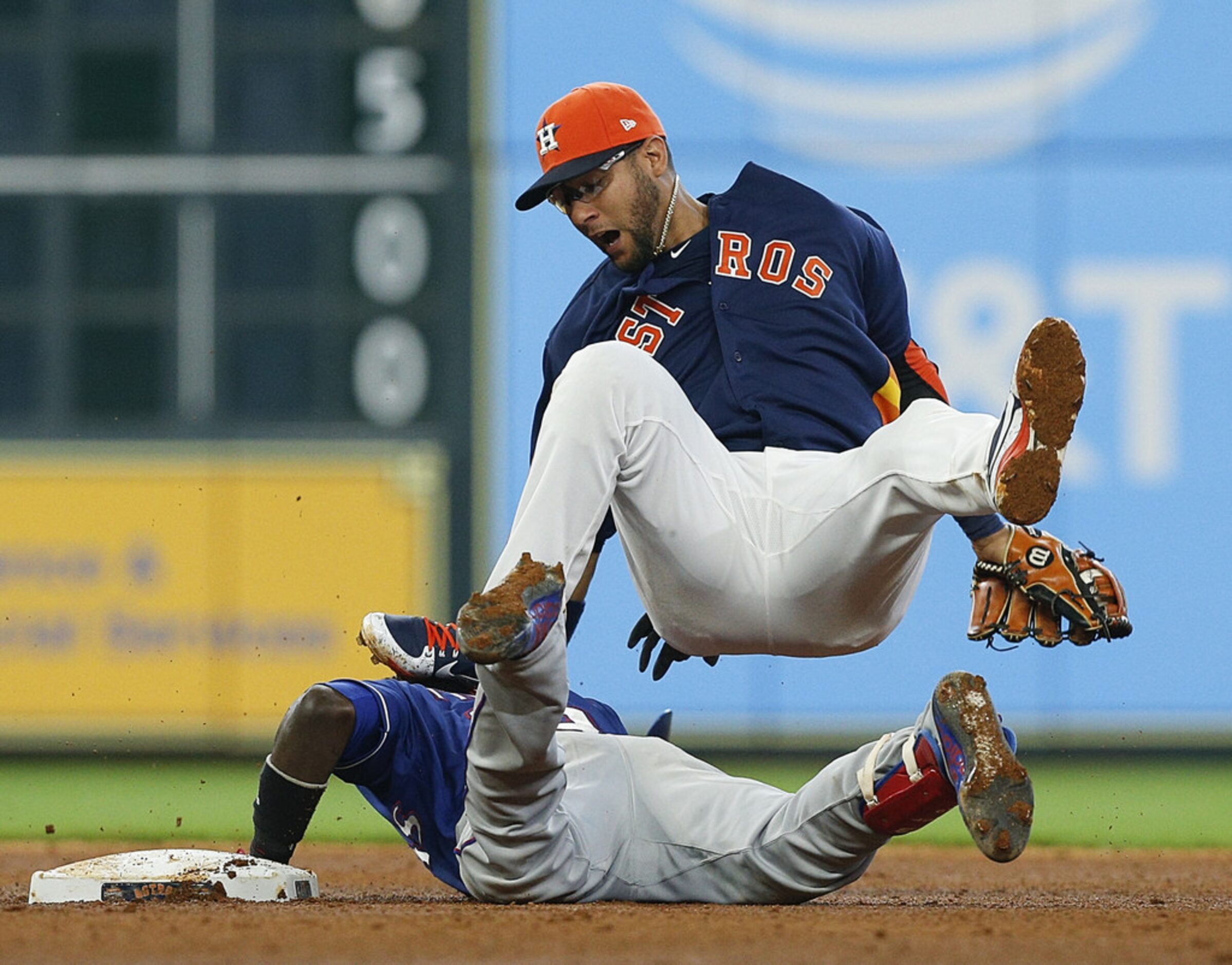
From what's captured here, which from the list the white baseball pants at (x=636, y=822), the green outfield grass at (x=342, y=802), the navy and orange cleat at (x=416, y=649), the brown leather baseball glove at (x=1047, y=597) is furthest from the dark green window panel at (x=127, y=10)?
the brown leather baseball glove at (x=1047, y=597)

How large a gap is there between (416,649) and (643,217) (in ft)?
2.77

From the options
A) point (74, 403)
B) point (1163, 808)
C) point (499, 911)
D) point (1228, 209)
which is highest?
point (1228, 209)

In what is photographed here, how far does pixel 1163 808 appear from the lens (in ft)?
20.6

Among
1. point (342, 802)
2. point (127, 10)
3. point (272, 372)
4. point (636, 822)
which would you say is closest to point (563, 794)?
point (636, 822)

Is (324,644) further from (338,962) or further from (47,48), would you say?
(338,962)

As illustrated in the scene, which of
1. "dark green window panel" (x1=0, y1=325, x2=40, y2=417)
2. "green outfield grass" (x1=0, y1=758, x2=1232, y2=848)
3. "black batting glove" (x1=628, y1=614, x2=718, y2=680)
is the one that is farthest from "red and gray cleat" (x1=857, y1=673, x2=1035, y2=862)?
"dark green window panel" (x1=0, y1=325, x2=40, y2=417)

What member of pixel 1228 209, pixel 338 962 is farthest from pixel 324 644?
pixel 338 962

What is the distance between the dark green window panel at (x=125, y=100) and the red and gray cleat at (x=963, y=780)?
199 inches

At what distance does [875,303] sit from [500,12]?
451 cm

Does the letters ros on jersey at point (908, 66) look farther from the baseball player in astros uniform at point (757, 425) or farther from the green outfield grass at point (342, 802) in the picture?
the baseball player in astros uniform at point (757, 425)

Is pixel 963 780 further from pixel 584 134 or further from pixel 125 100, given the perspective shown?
pixel 125 100

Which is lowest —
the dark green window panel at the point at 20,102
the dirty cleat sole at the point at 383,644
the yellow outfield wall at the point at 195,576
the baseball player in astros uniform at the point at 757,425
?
the yellow outfield wall at the point at 195,576

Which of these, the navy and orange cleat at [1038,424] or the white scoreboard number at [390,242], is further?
the white scoreboard number at [390,242]

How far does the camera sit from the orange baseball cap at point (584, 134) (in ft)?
10.8
